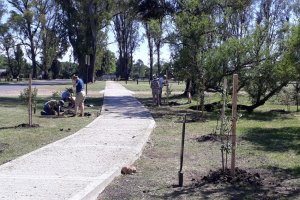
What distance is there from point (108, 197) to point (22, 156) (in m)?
Result: 3.30

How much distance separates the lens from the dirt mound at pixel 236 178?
8.05 m

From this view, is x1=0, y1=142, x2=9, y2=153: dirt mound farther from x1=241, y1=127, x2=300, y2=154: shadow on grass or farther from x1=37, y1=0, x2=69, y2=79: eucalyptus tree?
x1=37, y1=0, x2=69, y2=79: eucalyptus tree

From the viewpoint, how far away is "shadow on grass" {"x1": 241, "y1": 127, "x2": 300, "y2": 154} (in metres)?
12.3

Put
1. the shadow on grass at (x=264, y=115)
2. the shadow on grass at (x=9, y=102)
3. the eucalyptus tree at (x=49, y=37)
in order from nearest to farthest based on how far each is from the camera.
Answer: the shadow on grass at (x=264, y=115), the shadow on grass at (x=9, y=102), the eucalyptus tree at (x=49, y=37)

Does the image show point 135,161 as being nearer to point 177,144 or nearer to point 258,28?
point 177,144

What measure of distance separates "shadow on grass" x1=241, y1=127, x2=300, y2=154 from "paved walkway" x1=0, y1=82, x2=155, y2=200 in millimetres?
2996

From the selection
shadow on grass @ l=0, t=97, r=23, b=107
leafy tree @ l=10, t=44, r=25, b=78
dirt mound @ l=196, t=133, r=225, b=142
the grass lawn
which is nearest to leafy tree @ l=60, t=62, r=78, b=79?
leafy tree @ l=10, t=44, r=25, b=78

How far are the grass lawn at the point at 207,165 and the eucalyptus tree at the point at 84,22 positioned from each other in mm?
39027

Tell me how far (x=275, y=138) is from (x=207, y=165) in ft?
16.7

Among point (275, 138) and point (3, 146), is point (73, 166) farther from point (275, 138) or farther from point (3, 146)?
point (275, 138)

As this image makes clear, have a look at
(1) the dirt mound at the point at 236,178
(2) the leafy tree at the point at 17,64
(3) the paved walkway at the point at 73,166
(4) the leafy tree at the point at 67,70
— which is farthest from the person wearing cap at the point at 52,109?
(4) the leafy tree at the point at 67,70

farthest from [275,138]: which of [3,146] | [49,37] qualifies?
[49,37]

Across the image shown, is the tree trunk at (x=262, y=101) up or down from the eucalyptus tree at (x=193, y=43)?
down

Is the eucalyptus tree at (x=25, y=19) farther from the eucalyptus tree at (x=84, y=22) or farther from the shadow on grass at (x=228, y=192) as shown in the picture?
the shadow on grass at (x=228, y=192)
